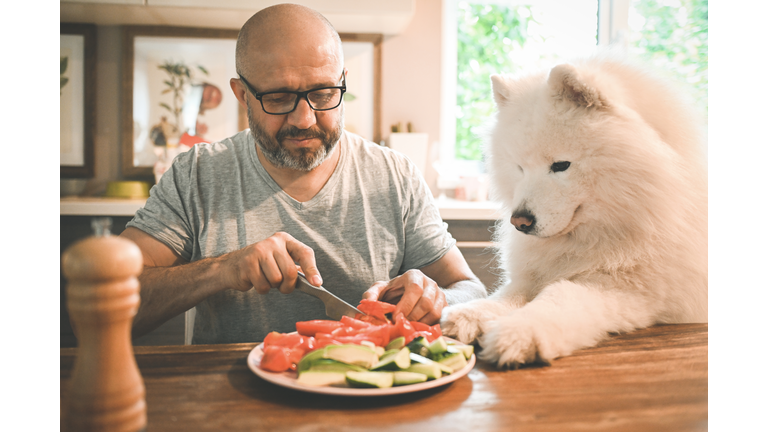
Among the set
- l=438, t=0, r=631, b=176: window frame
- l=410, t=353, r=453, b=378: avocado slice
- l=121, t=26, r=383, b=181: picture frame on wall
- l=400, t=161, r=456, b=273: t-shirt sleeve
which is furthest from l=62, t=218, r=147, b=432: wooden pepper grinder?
l=438, t=0, r=631, b=176: window frame

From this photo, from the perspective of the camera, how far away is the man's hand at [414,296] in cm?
89

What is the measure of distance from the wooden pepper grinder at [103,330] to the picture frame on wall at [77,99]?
A: 2560 millimetres

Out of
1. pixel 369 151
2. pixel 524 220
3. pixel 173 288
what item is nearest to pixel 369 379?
pixel 524 220

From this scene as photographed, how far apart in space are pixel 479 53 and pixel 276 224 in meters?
2.11

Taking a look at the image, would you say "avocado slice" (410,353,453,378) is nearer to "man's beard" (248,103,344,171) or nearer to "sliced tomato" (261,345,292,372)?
"sliced tomato" (261,345,292,372)

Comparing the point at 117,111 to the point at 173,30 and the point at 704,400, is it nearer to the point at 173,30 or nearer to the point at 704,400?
the point at 173,30

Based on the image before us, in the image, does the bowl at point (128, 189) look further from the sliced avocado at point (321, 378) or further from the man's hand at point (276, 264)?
the sliced avocado at point (321, 378)

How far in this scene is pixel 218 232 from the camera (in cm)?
128

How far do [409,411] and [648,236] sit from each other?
0.62 m

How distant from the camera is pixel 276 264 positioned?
0.89m

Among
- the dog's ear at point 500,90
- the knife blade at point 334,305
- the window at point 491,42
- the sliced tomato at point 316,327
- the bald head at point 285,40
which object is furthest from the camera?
the window at point 491,42

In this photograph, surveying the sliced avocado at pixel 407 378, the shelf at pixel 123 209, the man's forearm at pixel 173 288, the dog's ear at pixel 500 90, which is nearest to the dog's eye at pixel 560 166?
the dog's ear at pixel 500 90

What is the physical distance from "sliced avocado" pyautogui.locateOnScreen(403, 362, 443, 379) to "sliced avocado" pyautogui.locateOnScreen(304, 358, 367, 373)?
62 mm
